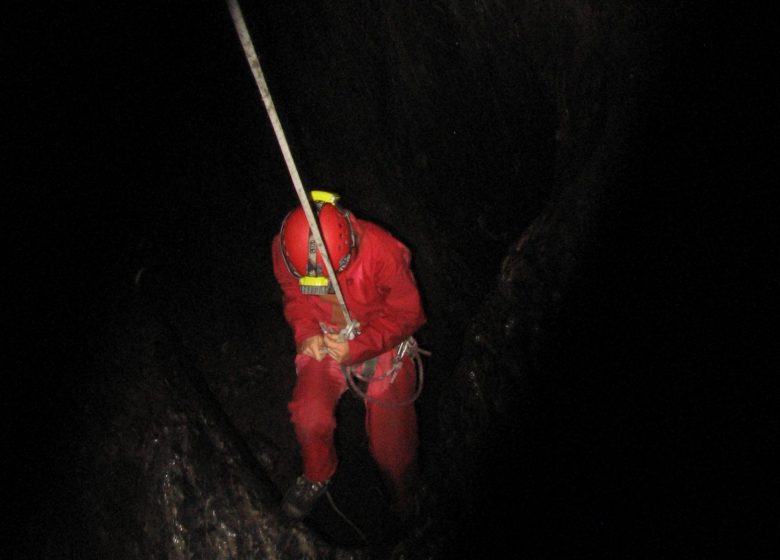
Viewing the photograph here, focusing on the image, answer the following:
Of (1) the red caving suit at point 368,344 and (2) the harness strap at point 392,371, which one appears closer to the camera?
(1) the red caving suit at point 368,344

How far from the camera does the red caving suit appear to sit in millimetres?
2604

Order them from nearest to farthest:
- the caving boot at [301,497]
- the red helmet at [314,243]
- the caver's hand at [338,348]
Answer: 1. the red helmet at [314,243]
2. the caver's hand at [338,348]
3. the caving boot at [301,497]

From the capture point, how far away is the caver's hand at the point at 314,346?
2.69 metres

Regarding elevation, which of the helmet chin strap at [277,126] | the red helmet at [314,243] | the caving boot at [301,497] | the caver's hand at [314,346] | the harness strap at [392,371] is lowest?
the caving boot at [301,497]

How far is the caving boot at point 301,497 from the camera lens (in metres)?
2.68

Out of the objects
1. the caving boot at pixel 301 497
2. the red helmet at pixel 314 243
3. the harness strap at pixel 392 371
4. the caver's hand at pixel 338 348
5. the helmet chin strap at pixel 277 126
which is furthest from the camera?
the harness strap at pixel 392 371

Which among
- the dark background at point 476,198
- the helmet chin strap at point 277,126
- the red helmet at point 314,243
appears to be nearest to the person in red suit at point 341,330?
the red helmet at point 314,243

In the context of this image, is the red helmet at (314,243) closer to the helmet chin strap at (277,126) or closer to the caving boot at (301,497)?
the helmet chin strap at (277,126)

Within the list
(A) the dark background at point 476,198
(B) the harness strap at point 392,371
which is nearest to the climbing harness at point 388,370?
(B) the harness strap at point 392,371

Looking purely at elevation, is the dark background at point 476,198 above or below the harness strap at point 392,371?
above

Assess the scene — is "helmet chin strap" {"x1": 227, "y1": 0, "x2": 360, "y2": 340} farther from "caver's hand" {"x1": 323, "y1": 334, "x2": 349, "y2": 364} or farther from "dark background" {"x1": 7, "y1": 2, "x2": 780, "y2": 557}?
"dark background" {"x1": 7, "y1": 2, "x2": 780, "y2": 557}

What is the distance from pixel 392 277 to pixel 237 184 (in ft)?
5.29

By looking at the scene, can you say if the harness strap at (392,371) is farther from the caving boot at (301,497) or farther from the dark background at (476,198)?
the dark background at (476,198)

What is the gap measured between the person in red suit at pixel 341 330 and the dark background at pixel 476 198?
0.82 m
